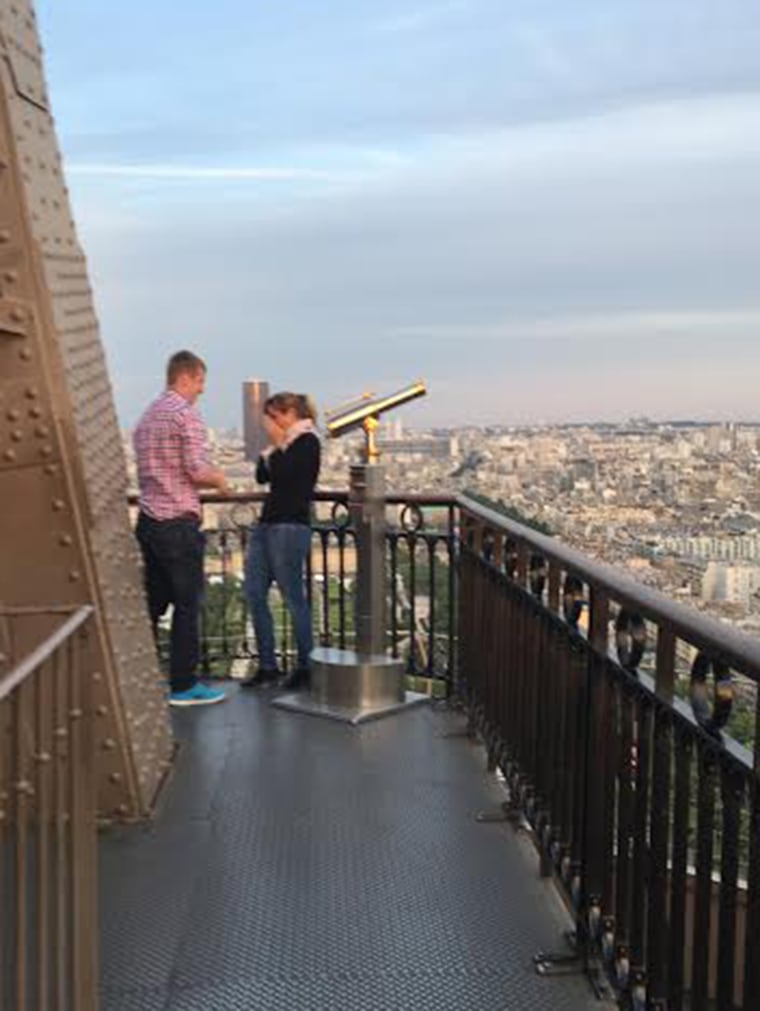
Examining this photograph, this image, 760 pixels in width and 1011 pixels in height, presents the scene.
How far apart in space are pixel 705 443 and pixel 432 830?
24.1 feet

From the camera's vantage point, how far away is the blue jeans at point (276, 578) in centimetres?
715

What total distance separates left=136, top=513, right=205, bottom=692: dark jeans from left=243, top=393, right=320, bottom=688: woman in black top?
0.66 metres

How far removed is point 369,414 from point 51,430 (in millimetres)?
2868

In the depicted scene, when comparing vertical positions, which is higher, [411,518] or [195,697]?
[411,518]

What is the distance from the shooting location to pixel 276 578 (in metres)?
7.21

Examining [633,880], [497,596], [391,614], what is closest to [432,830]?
[497,596]

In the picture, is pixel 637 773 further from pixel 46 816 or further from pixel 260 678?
pixel 260 678

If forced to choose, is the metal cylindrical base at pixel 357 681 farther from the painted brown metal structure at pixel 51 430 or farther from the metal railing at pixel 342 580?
the painted brown metal structure at pixel 51 430

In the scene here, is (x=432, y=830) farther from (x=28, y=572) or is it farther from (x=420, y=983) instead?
(x=28, y=572)

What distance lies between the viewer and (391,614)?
7656 mm

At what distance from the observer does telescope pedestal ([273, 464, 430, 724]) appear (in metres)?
6.62

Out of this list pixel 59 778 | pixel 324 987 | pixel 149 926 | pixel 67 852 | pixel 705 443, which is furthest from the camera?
pixel 705 443

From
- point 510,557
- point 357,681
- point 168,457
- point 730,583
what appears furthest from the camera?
point 357,681

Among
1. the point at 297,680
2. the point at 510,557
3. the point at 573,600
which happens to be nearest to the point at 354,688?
the point at 297,680
